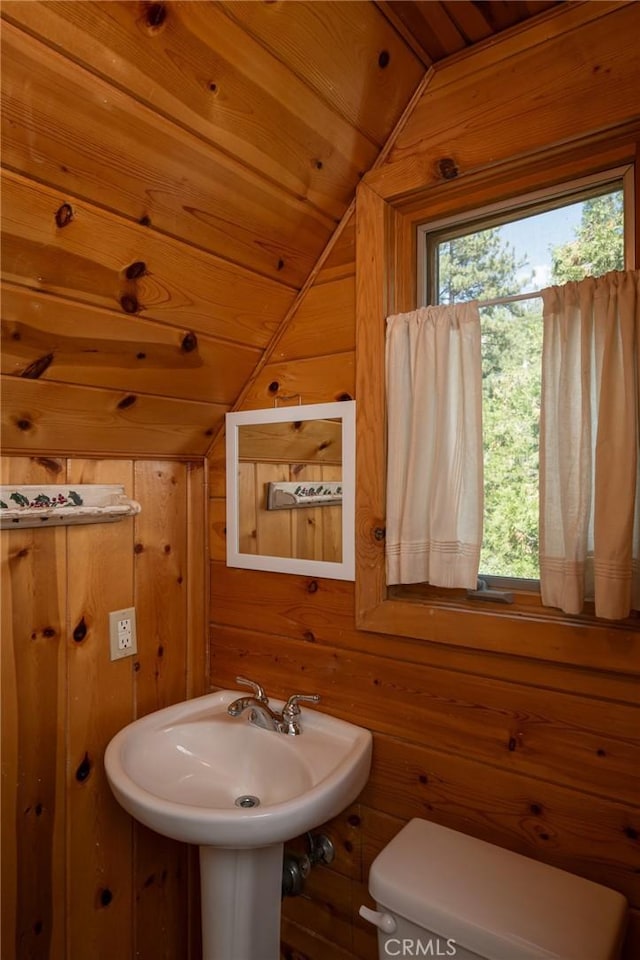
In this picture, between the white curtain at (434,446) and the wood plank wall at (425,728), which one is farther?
the white curtain at (434,446)

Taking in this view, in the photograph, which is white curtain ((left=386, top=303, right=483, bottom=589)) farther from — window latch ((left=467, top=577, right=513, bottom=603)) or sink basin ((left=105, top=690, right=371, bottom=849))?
sink basin ((left=105, top=690, right=371, bottom=849))

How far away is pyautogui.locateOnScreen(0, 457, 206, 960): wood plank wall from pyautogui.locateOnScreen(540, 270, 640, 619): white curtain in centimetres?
105

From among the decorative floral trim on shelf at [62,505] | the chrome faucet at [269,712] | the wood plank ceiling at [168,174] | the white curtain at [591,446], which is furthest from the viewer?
the chrome faucet at [269,712]

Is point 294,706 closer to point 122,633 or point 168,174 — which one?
point 122,633

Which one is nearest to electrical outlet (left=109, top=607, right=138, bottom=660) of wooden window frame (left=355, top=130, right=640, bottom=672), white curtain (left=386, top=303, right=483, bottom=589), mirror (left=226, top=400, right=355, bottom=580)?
mirror (left=226, top=400, right=355, bottom=580)

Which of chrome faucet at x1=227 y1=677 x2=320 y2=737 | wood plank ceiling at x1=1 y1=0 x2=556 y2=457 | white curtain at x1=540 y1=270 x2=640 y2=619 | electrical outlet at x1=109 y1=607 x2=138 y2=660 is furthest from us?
electrical outlet at x1=109 y1=607 x2=138 y2=660

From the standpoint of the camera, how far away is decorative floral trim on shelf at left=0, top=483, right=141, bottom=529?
49.1 inches

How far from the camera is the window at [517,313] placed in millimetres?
1195

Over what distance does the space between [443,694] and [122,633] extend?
34.0 inches

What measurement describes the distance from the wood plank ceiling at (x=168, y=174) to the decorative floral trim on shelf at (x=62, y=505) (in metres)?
0.10

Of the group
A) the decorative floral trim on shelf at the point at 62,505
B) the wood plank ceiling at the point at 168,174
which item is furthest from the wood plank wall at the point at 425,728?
the decorative floral trim on shelf at the point at 62,505

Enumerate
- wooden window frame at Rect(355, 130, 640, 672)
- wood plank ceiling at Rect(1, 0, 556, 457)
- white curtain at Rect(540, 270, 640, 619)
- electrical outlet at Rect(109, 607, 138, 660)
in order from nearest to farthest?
1. wood plank ceiling at Rect(1, 0, 556, 457)
2. white curtain at Rect(540, 270, 640, 619)
3. wooden window frame at Rect(355, 130, 640, 672)
4. electrical outlet at Rect(109, 607, 138, 660)

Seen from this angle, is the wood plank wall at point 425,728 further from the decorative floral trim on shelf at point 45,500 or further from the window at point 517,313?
the decorative floral trim on shelf at point 45,500

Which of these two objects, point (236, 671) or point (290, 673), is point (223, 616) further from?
point (290, 673)
